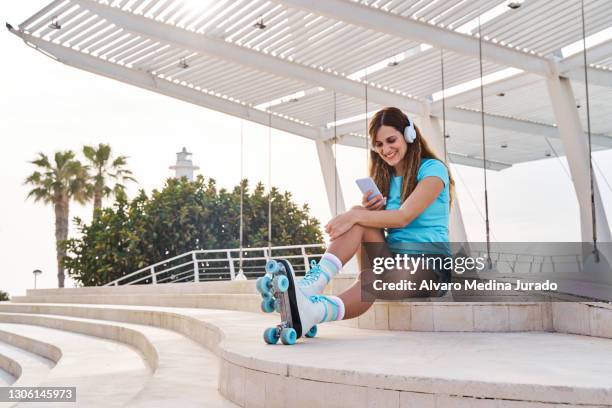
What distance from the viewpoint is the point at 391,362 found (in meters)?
2.36

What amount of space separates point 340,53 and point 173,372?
34.4 ft

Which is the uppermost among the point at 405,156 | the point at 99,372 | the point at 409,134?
the point at 409,134

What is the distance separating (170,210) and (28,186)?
341 inches

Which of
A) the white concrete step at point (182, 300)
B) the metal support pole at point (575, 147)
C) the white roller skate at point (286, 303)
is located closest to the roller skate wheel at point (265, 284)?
the white roller skate at point (286, 303)

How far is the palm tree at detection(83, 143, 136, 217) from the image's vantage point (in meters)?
28.4

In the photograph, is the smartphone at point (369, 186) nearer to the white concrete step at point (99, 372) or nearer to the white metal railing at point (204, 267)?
the white concrete step at point (99, 372)

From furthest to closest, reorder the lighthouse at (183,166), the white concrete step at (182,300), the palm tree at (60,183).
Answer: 1. the lighthouse at (183,166)
2. the palm tree at (60,183)
3. the white concrete step at (182,300)

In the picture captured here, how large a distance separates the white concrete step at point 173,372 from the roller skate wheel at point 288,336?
0.37 metres

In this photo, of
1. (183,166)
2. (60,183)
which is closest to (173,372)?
(60,183)

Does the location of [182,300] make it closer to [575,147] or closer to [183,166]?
[575,147]

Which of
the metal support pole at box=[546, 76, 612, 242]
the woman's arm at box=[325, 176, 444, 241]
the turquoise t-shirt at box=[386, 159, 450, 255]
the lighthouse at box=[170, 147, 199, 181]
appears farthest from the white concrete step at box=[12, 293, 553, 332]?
the lighthouse at box=[170, 147, 199, 181]

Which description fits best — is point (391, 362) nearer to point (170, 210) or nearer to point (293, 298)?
point (293, 298)

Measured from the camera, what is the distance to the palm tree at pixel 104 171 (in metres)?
28.4

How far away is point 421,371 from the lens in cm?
209
